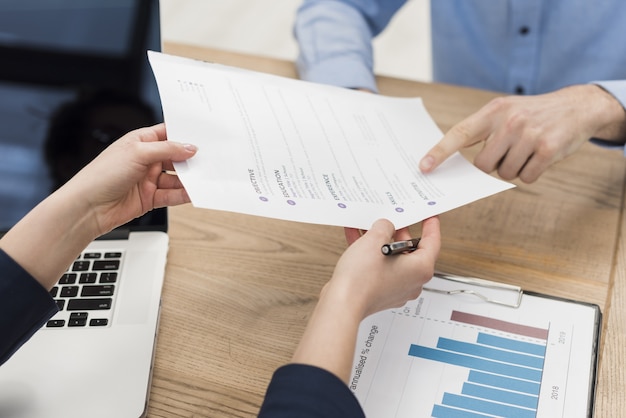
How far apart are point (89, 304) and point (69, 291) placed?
0.09ft

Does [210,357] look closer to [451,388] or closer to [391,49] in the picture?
[451,388]

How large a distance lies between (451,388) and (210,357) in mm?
246

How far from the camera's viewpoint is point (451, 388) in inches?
26.9

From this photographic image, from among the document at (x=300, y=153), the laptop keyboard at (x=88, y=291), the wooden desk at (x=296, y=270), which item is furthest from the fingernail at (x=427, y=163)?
the laptop keyboard at (x=88, y=291)

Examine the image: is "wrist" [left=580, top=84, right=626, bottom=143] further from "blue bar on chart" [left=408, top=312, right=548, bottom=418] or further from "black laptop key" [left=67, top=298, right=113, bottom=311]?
"black laptop key" [left=67, top=298, right=113, bottom=311]

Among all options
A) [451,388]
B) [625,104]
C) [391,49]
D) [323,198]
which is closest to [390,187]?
[323,198]

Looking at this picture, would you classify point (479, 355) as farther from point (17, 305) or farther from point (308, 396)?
point (17, 305)

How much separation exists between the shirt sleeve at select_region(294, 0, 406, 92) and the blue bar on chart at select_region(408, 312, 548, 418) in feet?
1.53

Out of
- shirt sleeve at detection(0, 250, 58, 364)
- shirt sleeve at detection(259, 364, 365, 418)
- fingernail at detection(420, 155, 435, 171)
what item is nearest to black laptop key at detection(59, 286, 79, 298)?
shirt sleeve at detection(0, 250, 58, 364)

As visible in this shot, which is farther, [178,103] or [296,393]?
[178,103]

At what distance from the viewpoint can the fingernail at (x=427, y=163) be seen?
2.67 ft

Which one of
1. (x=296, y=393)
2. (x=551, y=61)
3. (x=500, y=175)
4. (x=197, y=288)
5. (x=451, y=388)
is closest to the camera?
(x=296, y=393)

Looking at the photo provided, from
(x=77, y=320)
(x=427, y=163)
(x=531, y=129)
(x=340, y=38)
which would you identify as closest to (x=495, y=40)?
(x=340, y=38)

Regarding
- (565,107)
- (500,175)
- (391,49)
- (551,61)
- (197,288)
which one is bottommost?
(197,288)
